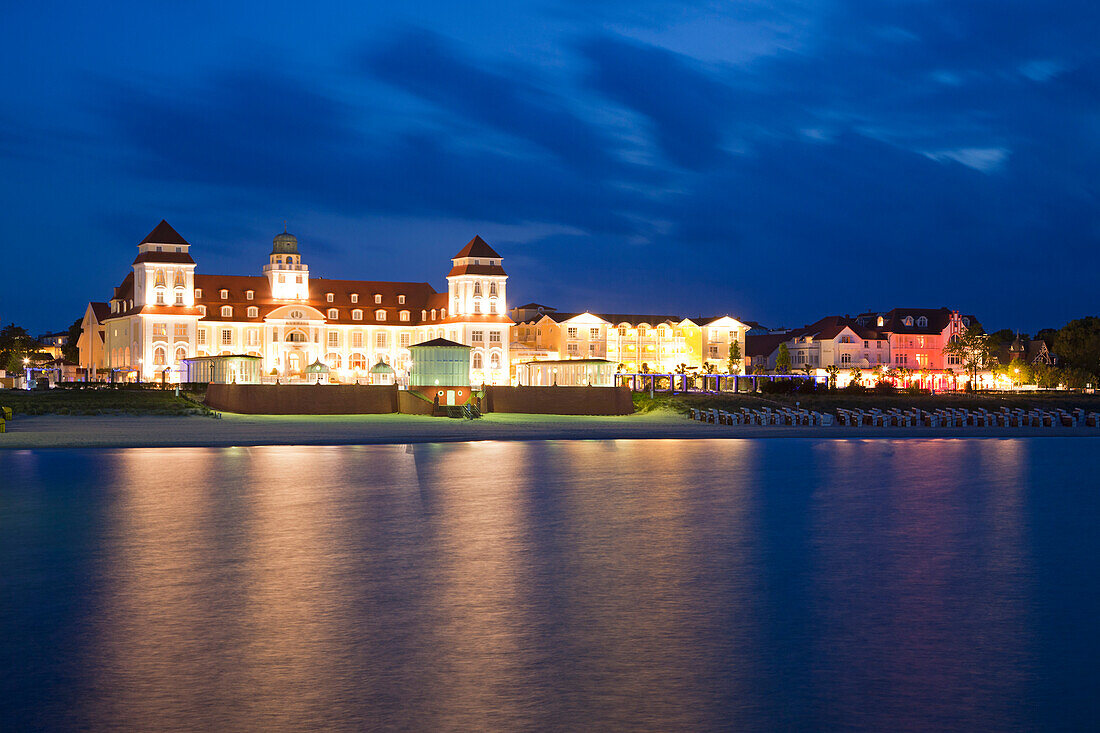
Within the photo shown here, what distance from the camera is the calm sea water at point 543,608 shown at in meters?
8.26

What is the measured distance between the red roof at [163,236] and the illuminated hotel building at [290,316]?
98 mm

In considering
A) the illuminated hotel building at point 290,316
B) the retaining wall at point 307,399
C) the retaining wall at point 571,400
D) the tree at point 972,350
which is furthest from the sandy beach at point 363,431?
the tree at point 972,350

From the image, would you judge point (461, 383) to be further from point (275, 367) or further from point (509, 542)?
point (509, 542)

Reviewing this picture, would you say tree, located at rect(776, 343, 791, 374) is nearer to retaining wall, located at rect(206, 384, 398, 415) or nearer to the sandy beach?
the sandy beach

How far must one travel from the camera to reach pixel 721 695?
28.0ft

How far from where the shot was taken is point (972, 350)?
13775 cm

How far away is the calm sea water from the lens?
27.1ft

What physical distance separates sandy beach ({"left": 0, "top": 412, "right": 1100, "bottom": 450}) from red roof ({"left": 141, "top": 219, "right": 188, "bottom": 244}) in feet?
149

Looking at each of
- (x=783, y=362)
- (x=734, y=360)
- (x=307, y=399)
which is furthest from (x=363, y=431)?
(x=783, y=362)

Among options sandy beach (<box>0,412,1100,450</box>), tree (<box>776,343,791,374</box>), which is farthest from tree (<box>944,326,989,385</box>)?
sandy beach (<box>0,412,1100,450</box>)

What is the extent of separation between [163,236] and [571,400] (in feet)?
176

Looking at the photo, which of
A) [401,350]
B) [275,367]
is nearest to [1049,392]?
[401,350]

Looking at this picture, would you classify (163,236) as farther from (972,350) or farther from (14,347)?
(972,350)

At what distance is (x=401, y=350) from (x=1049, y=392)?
233 feet
